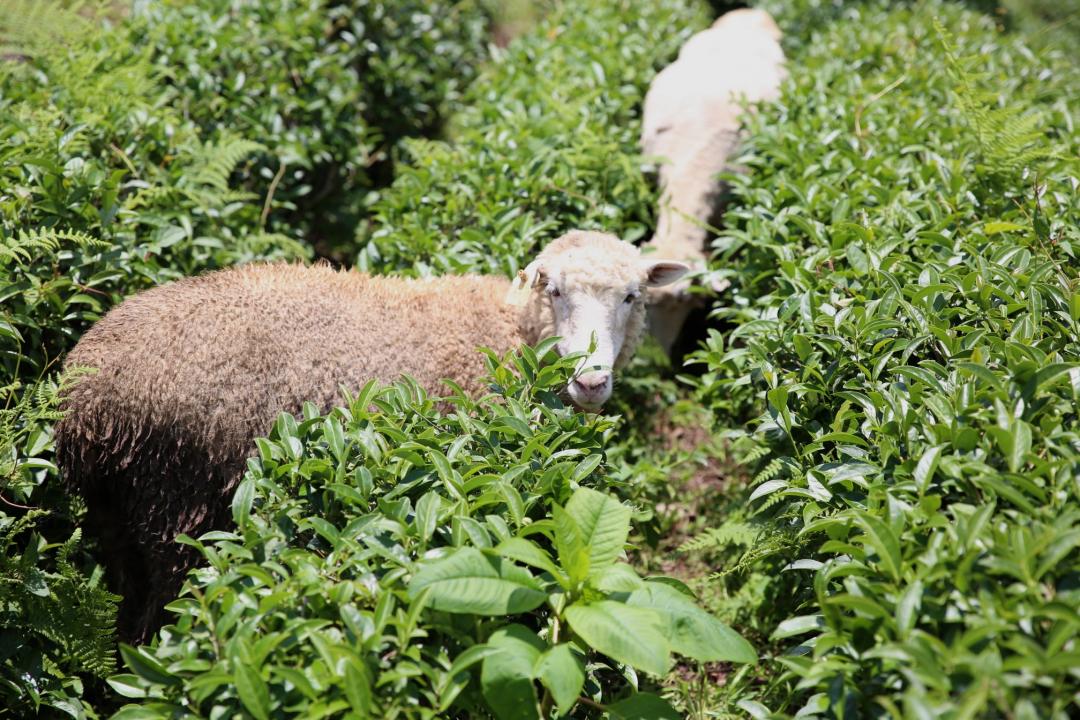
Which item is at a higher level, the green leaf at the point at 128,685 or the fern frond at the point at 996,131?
the fern frond at the point at 996,131

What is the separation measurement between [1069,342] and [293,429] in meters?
2.88

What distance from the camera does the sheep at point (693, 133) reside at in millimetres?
5977

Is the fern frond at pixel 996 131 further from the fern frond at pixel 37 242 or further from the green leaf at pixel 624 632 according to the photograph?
the fern frond at pixel 37 242

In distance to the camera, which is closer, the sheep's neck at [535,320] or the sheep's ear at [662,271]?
the sheep's neck at [535,320]

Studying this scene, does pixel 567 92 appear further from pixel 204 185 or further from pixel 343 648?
pixel 343 648

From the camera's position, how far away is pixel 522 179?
17.2 ft

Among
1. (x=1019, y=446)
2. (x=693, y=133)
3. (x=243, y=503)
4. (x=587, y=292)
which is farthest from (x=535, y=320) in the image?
(x=693, y=133)

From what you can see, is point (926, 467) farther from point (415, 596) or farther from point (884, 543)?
point (415, 596)

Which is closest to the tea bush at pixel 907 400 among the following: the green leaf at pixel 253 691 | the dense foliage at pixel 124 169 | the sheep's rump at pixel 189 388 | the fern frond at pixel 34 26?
the green leaf at pixel 253 691

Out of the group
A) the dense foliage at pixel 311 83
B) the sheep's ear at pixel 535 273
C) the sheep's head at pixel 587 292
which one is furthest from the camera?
the dense foliage at pixel 311 83

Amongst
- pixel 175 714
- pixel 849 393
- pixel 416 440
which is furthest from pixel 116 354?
pixel 849 393

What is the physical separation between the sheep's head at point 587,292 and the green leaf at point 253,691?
7.07ft

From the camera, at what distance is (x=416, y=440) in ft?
9.72

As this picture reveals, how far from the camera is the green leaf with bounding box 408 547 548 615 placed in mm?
2236
